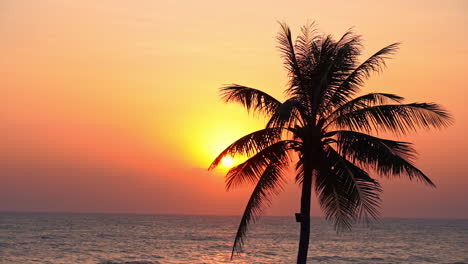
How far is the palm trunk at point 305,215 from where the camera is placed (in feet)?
55.6

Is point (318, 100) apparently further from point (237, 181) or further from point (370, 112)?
point (237, 181)

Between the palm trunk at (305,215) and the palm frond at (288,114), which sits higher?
the palm frond at (288,114)

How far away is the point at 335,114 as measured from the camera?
17.7 m

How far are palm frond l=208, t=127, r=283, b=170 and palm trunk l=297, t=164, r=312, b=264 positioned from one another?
127 centimetres

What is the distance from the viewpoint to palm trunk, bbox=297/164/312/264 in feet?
55.6

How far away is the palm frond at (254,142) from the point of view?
17.5 meters

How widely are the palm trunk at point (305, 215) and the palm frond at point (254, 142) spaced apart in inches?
50.1

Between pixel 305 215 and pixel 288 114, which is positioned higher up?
pixel 288 114

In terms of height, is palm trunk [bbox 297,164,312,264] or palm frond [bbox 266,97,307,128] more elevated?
palm frond [bbox 266,97,307,128]

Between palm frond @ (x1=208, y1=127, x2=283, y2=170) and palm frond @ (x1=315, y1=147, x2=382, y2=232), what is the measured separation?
1.57 meters

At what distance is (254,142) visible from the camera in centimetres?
1777

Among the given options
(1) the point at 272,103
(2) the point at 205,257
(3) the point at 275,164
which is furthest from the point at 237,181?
(2) the point at 205,257

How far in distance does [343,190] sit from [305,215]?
1.29 meters

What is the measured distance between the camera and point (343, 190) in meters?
17.1
